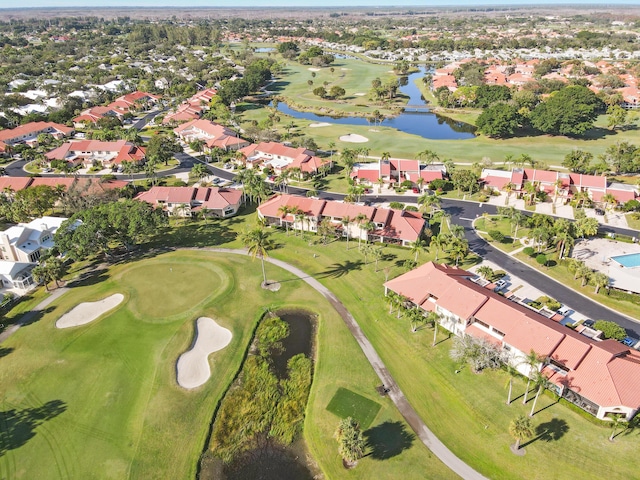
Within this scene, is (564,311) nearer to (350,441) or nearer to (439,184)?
(350,441)

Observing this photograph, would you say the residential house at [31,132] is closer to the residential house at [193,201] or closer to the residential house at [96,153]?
the residential house at [96,153]

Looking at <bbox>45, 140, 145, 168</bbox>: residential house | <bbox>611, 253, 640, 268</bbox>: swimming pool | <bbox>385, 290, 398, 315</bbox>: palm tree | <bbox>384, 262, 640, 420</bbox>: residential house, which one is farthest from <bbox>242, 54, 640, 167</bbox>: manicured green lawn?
<bbox>384, 262, 640, 420</bbox>: residential house

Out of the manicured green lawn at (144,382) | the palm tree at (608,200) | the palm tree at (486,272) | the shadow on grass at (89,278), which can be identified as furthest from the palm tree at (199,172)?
the palm tree at (608,200)

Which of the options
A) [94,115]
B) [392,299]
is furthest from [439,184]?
[94,115]

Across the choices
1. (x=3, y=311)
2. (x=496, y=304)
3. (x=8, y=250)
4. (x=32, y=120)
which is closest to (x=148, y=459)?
(x=3, y=311)

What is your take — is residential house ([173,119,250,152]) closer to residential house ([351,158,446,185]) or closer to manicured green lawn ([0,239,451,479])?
residential house ([351,158,446,185])

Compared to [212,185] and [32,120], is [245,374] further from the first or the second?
[32,120]
